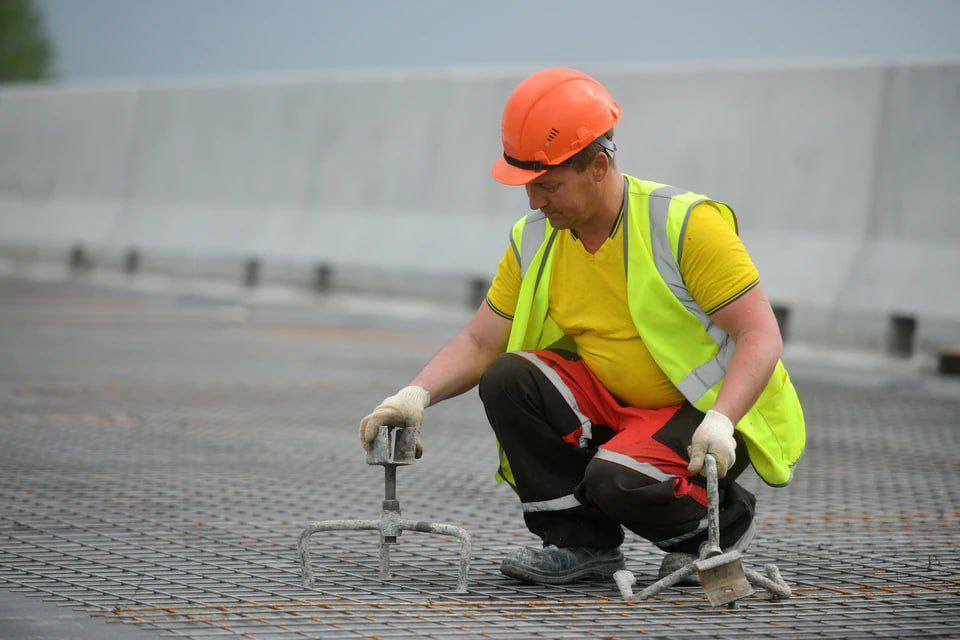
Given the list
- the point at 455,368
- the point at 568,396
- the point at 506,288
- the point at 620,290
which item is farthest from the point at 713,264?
the point at 455,368

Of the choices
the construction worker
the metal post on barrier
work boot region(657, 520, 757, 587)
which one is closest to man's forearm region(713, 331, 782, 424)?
the construction worker

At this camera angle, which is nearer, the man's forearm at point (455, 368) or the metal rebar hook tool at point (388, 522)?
the metal rebar hook tool at point (388, 522)

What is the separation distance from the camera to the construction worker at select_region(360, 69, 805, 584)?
362 centimetres

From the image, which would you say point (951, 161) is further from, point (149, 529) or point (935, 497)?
point (149, 529)

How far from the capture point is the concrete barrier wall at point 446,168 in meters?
9.55

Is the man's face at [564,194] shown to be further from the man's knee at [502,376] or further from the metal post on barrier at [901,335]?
the metal post on barrier at [901,335]

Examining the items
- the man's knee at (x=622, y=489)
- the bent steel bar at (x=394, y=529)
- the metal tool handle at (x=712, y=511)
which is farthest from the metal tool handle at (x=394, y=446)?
the metal tool handle at (x=712, y=511)

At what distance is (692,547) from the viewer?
12.3 ft

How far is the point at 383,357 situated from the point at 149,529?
5.12m

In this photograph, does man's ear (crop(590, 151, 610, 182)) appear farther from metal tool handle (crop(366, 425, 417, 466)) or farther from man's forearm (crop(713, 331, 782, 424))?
metal tool handle (crop(366, 425, 417, 466))

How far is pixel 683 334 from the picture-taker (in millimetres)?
3736

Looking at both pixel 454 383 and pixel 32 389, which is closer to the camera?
pixel 454 383

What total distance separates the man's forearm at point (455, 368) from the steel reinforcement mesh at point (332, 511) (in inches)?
19.0

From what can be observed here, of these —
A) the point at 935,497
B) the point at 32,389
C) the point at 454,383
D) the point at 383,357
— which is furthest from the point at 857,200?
the point at 454,383
